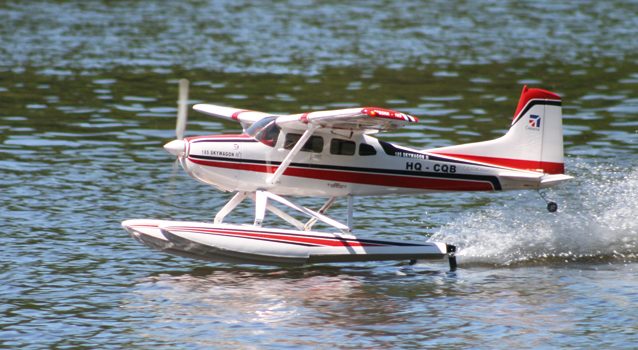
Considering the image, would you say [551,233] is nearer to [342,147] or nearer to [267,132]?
[342,147]

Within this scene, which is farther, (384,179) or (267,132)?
(384,179)

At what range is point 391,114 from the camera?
16.1m

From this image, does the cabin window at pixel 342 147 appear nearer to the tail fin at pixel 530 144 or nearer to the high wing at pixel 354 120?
the high wing at pixel 354 120

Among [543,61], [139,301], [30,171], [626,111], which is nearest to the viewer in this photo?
[139,301]

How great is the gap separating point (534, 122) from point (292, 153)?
3.94 meters

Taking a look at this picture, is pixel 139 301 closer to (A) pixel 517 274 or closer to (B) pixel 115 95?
(A) pixel 517 274

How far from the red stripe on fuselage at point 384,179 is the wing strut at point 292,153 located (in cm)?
17

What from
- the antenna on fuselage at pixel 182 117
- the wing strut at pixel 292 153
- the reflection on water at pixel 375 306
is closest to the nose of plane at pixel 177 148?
the antenna on fuselage at pixel 182 117

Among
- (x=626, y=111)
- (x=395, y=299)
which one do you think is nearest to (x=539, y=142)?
(x=395, y=299)

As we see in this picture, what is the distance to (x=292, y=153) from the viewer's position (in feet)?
57.2

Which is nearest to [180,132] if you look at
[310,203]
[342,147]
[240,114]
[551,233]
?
[240,114]

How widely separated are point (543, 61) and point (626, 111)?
11.6 metres

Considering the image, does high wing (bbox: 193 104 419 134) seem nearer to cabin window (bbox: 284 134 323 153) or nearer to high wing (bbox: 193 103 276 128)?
cabin window (bbox: 284 134 323 153)

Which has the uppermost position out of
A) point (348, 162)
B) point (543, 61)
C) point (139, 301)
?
point (543, 61)
